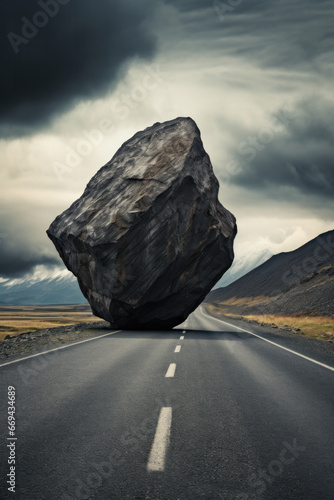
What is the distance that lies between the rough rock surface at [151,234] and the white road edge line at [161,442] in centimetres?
1595

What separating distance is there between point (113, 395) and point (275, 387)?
3306mm

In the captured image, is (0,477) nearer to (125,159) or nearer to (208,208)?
(208,208)

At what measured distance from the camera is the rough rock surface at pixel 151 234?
69.4 feet

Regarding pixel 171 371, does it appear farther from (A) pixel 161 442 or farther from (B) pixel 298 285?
(B) pixel 298 285

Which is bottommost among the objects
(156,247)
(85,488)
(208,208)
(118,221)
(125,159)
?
(85,488)

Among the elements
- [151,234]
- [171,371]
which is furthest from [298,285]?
[171,371]

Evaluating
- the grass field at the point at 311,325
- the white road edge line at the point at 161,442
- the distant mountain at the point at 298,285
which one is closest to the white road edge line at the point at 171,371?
the white road edge line at the point at 161,442

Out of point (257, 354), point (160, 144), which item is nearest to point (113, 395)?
point (257, 354)

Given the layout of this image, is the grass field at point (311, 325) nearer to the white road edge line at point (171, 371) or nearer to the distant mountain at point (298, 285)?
the distant mountain at point (298, 285)

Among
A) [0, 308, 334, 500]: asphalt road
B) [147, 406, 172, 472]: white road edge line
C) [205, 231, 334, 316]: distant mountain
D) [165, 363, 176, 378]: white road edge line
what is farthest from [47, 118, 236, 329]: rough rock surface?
[205, 231, 334, 316]: distant mountain

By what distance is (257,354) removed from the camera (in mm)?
11836

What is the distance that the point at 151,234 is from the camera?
69.7 feet

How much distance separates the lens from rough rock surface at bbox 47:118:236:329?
21141 mm

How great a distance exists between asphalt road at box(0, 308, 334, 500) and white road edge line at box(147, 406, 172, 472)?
0.01 m
